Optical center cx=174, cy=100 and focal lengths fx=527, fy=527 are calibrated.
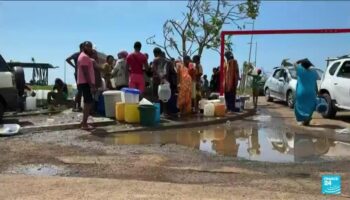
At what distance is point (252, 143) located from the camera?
34.2 ft

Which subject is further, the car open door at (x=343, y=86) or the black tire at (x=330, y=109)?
the black tire at (x=330, y=109)

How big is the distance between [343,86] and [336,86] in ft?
1.14

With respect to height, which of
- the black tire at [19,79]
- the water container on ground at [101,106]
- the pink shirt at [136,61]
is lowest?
the water container on ground at [101,106]

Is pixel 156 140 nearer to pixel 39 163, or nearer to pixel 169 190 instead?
pixel 39 163

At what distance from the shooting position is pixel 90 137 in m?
10.1

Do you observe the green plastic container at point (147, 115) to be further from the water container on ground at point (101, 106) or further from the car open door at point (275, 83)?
the car open door at point (275, 83)

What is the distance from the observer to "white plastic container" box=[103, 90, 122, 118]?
12.4 meters

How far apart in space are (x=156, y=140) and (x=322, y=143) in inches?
131

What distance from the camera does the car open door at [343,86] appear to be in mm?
14359

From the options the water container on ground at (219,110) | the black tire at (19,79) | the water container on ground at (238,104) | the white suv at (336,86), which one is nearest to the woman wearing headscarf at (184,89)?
the water container on ground at (219,110)

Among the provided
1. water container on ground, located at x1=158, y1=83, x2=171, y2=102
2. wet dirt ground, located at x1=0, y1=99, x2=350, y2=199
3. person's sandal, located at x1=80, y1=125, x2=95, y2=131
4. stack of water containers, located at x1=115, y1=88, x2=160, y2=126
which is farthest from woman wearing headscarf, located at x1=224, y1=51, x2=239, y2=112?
person's sandal, located at x1=80, y1=125, x2=95, y2=131

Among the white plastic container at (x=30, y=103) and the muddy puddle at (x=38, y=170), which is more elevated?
the white plastic container at (x=30, y=103)

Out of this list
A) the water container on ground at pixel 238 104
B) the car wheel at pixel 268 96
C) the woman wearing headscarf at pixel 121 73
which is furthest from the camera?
the car wheel at pixel 268 96

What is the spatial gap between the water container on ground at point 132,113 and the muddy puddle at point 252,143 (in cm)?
88
